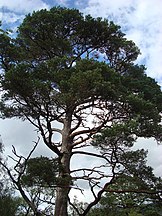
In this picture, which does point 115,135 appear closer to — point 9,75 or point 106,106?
point 106,106

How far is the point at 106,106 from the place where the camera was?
920 centimetres

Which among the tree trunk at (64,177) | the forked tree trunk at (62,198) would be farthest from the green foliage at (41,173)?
the forked tree trunk at (62,198)

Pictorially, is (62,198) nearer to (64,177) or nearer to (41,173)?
(64,177)

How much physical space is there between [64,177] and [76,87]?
2.19 m

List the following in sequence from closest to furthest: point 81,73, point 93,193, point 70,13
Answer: point 81,73, point 93,193, point 70,13

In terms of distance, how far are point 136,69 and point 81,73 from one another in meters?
3.53

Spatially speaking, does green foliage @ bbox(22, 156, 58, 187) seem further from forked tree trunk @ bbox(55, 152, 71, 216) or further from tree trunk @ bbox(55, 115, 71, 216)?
forked tree trunk @ bbox(55, 152, 71, 216)

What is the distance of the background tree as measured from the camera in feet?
27.1

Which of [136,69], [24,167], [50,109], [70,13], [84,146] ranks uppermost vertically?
[70,13]

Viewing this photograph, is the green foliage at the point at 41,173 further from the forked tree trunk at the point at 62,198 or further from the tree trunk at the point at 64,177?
the forked tree trunk at the point at 62,198

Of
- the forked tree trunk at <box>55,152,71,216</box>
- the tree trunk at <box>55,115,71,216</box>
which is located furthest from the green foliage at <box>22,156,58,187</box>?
the forked tree trunk at <box>55,152,71,216</box>

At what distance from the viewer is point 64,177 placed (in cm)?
818

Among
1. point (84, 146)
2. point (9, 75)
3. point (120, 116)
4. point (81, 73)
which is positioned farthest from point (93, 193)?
point (9, 75)

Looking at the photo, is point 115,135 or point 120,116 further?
point 120,116
